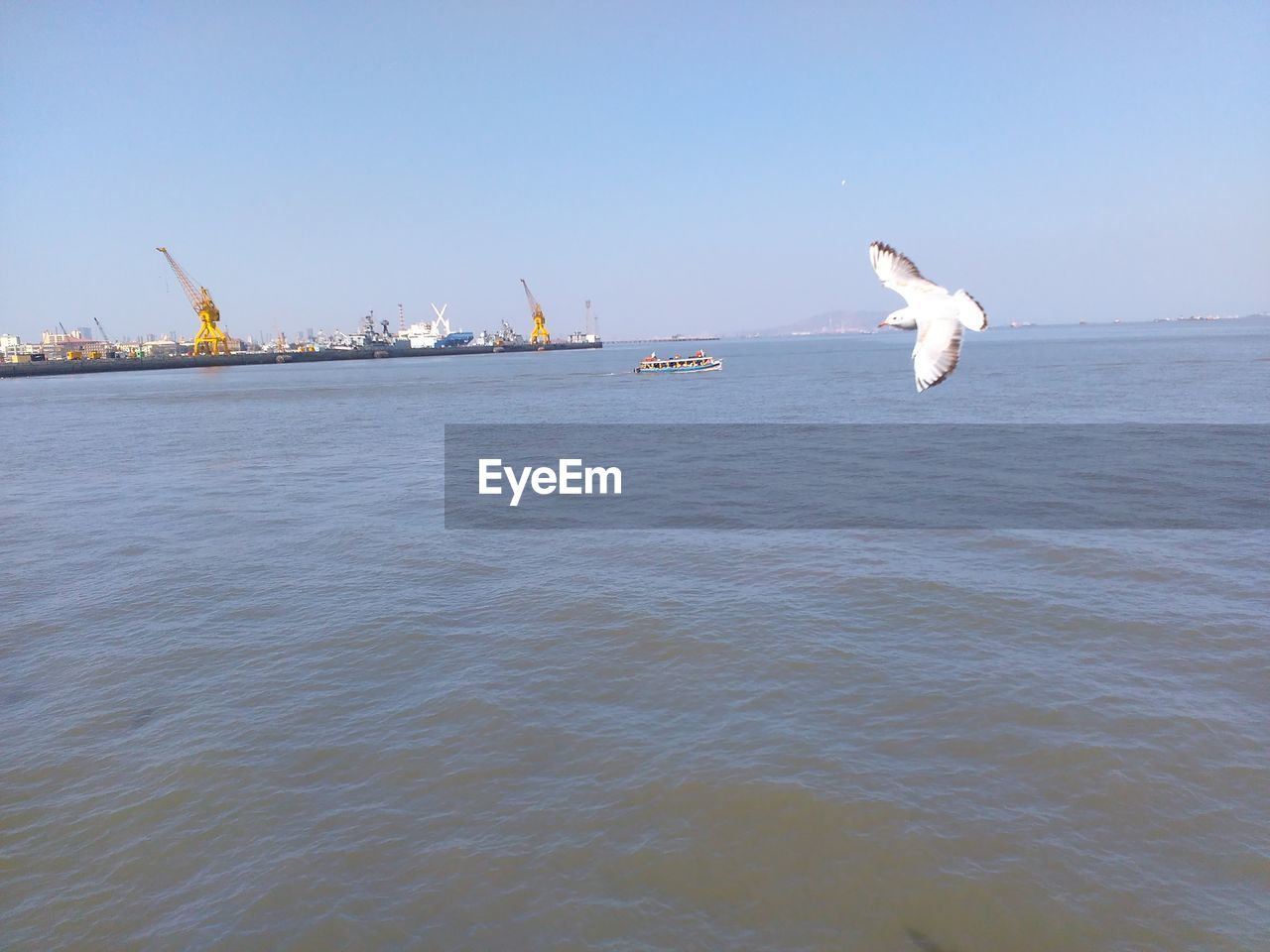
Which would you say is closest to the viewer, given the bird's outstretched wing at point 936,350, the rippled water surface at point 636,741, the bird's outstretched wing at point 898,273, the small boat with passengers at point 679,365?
the bird's outstretched wing at point 936,350

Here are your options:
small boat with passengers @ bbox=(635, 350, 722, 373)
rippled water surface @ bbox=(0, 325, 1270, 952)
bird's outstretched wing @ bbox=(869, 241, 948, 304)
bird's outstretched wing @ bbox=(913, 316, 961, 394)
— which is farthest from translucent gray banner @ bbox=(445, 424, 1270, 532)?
small boat with passengers @ bbox=(635, 350, 722, 373)

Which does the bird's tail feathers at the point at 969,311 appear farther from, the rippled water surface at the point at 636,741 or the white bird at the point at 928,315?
the rippled water surface at the point at 636,741

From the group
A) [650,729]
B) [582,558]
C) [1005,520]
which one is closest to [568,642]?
[650,729]

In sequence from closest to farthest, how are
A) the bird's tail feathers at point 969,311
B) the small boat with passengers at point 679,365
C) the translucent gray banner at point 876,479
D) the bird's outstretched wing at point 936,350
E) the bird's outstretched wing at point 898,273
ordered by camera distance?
the bird's outstretched wing at point 936,350
the bird's tail feathers at point 969,311
the bird's outstretched wing at point 898,273
the translucent gray banner at point 876,479
the small boat with passengers at point 679,365

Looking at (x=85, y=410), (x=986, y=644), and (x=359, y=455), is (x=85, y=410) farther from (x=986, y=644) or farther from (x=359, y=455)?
(x=986, y=644)

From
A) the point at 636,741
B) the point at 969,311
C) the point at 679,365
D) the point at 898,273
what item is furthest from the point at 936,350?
the point at 679,365

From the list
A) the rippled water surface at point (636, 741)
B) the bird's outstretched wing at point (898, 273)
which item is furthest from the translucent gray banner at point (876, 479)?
the bird's outstretched wing at point (898, 273)
